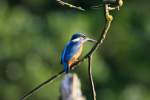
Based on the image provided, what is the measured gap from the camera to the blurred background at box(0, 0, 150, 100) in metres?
14.0

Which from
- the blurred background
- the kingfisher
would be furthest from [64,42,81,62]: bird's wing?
the blurred background

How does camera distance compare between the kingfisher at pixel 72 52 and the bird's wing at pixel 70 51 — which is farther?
the bird's wing at pixel 70 51

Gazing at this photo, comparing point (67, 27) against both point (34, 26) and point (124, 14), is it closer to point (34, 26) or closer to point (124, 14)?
point (34, 26)

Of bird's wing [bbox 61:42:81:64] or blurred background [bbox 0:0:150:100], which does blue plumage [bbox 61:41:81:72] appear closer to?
bird's wing [bbox 61:42:81:64]

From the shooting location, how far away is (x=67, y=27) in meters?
13.7

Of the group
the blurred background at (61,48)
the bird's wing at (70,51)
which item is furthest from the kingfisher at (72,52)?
the blurred background at (61,48)

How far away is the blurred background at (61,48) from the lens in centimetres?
1403

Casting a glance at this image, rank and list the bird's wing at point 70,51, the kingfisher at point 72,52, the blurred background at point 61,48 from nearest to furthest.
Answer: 1. the kingfisher at point 72,52
2. the bird's wing at point 70,51
3. the blurred background at point 61,48

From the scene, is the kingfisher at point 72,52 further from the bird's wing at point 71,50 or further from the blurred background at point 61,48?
the blurred background at point 61,48

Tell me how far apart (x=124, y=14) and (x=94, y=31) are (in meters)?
1.21

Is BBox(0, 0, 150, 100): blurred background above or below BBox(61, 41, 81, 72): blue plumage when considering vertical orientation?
below

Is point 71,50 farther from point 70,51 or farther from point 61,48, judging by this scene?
point 61,48

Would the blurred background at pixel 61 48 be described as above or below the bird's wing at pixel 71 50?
below

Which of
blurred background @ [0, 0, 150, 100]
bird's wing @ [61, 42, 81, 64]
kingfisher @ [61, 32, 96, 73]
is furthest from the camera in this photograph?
blurred background @ [0, 0, 150, 100]
